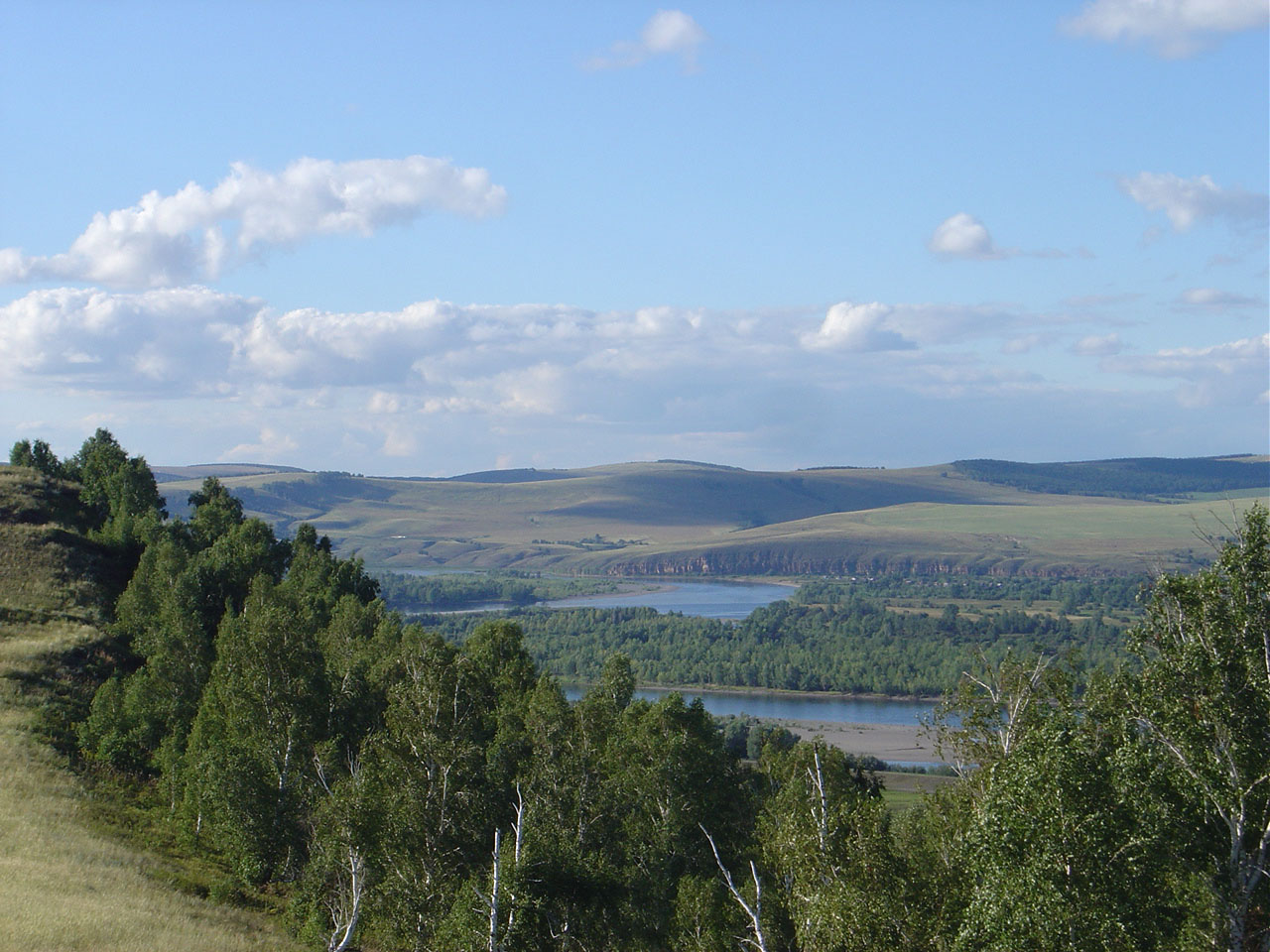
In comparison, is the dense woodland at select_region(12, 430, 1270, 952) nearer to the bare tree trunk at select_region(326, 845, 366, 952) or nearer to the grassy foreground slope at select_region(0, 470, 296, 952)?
the bare tree trunk at select_region(326, 845, 366, 952)

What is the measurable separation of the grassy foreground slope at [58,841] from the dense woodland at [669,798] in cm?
279

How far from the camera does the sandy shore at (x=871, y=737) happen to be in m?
116

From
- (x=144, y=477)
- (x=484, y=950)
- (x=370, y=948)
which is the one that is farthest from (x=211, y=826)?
(x=144, y=477)

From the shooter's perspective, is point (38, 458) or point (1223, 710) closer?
point (1223, 710)

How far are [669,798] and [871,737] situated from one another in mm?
92594

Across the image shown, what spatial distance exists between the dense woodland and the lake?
3580 inches

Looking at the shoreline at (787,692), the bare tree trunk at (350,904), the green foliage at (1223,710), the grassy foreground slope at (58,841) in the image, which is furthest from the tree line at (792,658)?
the green foliage at (1223,710)

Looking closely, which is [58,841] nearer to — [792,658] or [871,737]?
[871,737]

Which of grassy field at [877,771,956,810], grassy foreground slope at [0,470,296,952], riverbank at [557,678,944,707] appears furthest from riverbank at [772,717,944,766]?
grassy foreground slope at [0,470,296,952]

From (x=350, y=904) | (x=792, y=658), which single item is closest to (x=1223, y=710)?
(x=350, y=904)

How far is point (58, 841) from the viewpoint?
37.8 metres

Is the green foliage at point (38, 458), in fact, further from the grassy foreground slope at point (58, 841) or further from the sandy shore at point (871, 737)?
the sandy shore at point (871, 737)

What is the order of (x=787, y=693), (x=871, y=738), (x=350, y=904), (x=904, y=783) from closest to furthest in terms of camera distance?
(x=350, y=904) → (x=904, y=783) → (x=871, y=738) → (x=787, y=693)

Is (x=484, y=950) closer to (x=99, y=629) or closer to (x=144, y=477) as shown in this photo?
(x=99, y=629)
